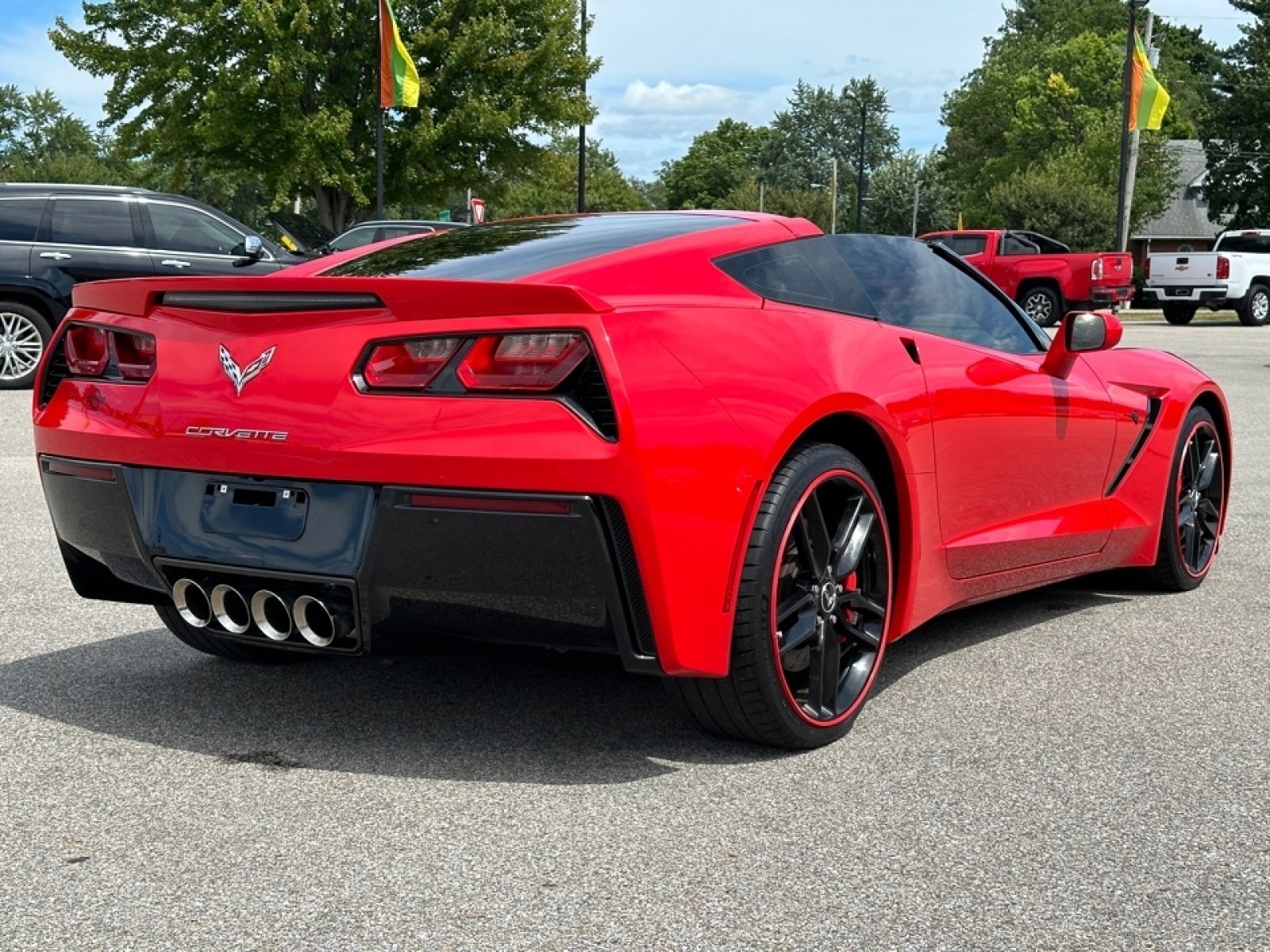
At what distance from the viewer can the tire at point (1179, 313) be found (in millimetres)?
32062

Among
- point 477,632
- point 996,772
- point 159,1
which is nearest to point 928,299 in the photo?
point 996,772

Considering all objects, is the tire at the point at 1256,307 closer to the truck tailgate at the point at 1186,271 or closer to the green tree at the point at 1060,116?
the truck tailgate at the point at 1186,271

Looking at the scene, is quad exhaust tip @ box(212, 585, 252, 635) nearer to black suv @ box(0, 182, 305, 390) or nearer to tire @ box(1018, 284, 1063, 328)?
black suv @ box(0, 182, 305, 390)

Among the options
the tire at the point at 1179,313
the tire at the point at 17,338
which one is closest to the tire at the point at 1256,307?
the tire at the point at 1179,313

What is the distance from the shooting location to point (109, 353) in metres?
3.93

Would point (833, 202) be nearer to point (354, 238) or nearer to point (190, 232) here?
point (354, 238)

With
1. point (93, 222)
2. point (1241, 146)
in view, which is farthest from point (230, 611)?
point (1241, 146)

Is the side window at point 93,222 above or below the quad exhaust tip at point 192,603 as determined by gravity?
above

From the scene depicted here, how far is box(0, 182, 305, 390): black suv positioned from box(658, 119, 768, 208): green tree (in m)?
116

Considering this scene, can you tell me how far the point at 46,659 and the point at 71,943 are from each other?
2.10 metres

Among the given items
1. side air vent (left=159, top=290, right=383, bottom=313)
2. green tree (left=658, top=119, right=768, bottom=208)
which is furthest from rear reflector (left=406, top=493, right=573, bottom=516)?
green tree (left=658, top=119, right=768, bottom=208)

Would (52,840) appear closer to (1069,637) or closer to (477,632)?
(477,632)

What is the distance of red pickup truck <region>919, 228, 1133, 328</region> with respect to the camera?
27531 millimetres

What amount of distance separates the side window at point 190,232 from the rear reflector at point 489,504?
11.9m
